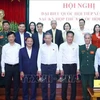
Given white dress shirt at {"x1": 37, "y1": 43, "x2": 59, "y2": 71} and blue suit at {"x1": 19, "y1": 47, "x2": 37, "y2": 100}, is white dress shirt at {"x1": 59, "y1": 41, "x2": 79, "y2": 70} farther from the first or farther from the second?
blue suit at {"x1": 19, "y1": 47, "x2": 37, "y2": 100}

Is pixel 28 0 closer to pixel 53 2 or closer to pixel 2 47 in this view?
pixel 53 2

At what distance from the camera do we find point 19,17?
25.1 feet

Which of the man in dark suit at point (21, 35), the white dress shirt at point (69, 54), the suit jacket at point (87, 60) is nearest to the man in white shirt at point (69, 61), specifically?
the white dress shirt at point (69, 54)

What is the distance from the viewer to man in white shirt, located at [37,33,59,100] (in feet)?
15.1

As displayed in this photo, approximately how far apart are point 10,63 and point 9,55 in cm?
13

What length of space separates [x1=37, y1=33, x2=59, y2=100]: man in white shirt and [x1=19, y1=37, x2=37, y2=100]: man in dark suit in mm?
99

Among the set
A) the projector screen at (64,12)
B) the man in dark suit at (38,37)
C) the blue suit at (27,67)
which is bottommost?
the blue suit at (27,67)

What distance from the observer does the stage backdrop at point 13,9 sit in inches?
301

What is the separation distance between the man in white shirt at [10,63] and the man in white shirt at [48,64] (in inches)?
15.0

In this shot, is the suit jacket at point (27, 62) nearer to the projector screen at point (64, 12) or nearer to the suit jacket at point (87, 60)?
the suit jacket at point (87, 60)

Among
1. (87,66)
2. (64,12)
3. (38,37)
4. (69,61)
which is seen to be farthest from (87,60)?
(64,12)

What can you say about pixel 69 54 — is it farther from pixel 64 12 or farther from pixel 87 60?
pixel 64 12

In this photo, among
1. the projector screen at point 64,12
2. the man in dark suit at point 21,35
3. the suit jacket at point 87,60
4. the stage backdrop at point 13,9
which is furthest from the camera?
the stage backdrop at point 13,9

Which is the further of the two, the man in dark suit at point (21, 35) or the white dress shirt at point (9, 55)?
the man in dark suit at point (21, 35)
